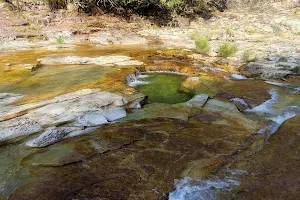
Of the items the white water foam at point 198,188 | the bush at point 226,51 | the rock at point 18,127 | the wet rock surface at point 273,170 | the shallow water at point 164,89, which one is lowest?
the shallow water at point 164,89

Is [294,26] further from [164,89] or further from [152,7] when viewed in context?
[164,89]

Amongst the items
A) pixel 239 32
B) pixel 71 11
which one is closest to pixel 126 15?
pixel 71 11

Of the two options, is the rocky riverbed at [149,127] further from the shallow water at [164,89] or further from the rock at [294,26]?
the rock at [294,26]

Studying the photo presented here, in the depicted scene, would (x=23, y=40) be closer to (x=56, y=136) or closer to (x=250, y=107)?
(x=56, y=136)

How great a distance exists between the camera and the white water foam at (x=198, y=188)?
2.52 m

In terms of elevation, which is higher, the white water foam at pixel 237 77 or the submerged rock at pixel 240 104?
the submerged rock at pixel 240 104

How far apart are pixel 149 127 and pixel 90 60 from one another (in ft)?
13.9

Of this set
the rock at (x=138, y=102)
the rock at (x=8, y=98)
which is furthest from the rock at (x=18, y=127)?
the rock at (x=138, y=102)

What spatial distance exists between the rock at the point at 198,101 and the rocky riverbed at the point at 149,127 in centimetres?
2

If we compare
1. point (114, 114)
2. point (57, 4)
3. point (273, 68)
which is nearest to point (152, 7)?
point (57, 4)

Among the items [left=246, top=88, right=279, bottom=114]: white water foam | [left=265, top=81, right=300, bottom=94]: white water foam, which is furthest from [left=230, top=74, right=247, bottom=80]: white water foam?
[left=246, top=88, right=279, bottom=114]: white water foam

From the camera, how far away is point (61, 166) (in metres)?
2.86

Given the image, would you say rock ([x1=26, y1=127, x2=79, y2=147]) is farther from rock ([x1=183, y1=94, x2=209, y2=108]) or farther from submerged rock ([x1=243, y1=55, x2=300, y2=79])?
submerged rock ([x1=243, y1=55, x2=300, y2=79])

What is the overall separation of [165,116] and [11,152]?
2.07m
